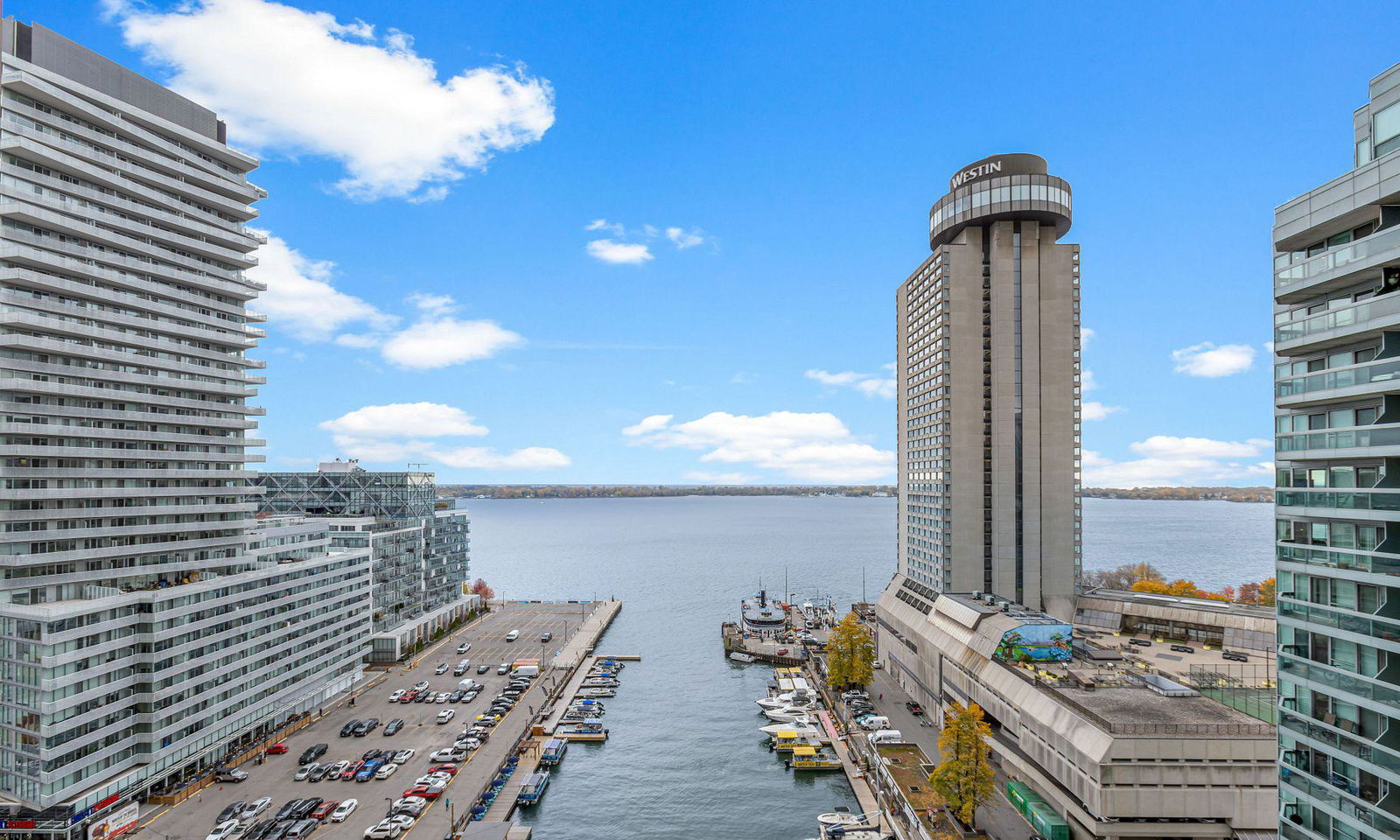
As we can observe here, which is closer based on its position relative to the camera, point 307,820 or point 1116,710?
point 1116,710

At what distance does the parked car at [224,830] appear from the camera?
57.0 meters

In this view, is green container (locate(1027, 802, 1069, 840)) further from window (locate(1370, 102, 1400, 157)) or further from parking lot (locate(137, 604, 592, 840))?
window (locate(1370, 102, 1400, 157))

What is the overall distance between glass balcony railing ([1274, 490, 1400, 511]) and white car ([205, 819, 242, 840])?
69.1 meters

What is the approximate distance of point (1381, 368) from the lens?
26844 millimetres

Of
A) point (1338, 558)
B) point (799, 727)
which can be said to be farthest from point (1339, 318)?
point (799, 727)

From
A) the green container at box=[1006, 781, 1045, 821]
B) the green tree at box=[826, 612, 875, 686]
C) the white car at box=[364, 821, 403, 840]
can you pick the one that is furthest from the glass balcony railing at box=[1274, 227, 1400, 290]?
the green tree at box=[826, 612, 875, 686]

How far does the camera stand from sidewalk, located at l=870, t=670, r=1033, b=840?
56.9 m

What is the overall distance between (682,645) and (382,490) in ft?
188

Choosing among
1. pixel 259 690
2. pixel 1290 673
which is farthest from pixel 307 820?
pixel 1290 673

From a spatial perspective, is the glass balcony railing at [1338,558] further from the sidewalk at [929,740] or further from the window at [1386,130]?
the sidewalk at [929,740]

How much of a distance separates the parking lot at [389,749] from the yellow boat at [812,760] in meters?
29.1

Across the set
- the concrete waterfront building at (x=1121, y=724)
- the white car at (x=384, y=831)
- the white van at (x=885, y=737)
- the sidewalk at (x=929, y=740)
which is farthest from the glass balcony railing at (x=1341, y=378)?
the white car at (x=384, y=831)

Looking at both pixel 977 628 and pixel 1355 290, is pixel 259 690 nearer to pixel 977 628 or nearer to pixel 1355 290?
pixel 977 628

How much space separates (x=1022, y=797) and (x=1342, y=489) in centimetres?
3773
